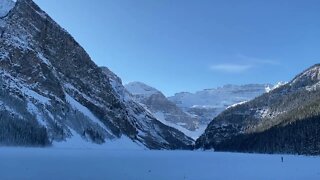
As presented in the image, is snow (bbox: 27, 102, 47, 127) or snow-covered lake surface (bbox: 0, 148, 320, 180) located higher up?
snow (bbox: 27, 102, 47, 127)

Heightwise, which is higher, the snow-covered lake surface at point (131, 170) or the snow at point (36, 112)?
the snow at point (36, 112)

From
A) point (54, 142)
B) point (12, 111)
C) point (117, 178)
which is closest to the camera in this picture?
point (117, 178)

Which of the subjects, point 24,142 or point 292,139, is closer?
point 24,142

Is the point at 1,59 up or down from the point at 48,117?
up

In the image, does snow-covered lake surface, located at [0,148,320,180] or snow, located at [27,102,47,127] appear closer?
snow-covered lake surface, located at [0,148,320,180]

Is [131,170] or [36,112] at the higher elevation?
[36,112]

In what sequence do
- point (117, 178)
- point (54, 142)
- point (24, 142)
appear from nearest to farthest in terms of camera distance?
point (117, 178)
point (24, 142)
point (54, 142)

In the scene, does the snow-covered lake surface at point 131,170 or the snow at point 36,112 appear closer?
the snow-covered lake surface at point 131,170

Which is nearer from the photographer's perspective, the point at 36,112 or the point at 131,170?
the point at 131,170

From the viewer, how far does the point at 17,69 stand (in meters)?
199

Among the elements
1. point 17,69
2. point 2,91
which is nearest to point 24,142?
point 2,91

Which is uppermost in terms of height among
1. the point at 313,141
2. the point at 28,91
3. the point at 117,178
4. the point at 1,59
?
the point at 1,59

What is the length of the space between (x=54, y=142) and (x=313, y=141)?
103 metres

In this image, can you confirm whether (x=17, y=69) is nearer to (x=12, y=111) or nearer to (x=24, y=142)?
(x=12, y=111)
